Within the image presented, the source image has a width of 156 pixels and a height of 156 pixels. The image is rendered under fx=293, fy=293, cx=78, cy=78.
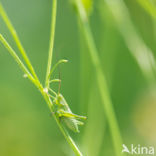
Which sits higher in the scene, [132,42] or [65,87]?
[132,42]

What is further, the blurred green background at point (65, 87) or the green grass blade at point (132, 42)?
the blurred green background at point (65, 87)

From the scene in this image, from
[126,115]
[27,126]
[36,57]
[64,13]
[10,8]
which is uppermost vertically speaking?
[10,8]

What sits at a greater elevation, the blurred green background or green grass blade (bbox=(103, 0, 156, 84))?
green grass blade (bbox=(103, 0, 156, 84))

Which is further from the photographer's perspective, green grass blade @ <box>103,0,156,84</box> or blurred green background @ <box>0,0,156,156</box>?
blurred green background @ <box>0,0,156,156</box>

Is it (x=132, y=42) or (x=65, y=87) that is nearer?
(x=132, y=42)

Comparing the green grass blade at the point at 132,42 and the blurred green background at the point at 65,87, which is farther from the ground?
the green grass blade at the point at 132,42

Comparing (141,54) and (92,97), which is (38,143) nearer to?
(92,97)

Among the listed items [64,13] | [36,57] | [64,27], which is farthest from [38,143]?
[64,13]

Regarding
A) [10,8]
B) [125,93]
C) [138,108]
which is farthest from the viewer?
[10,8]
